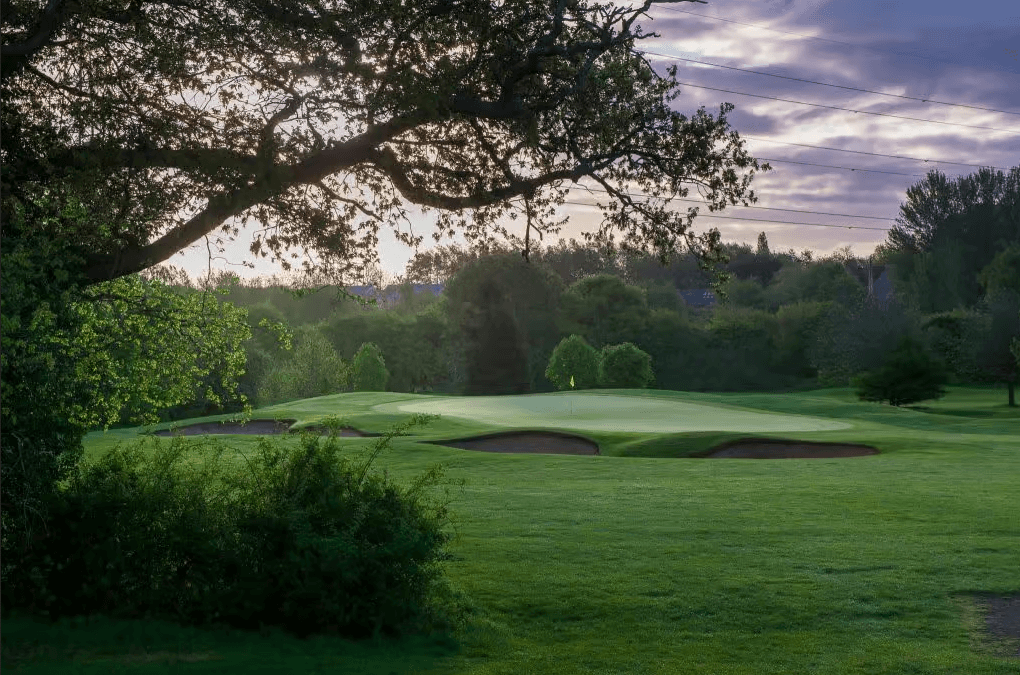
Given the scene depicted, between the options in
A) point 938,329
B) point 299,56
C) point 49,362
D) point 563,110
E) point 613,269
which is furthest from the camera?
point 613,269

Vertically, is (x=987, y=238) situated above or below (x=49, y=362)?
above

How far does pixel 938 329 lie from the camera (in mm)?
55438

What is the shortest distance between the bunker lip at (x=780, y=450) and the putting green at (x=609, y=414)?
2815 mm

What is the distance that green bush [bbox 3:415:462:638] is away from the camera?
960 centimetres

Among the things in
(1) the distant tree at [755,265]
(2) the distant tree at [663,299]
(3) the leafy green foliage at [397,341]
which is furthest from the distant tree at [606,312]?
(1) the distant tree at [755,265]

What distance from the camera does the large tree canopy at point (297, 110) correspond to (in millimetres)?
9906

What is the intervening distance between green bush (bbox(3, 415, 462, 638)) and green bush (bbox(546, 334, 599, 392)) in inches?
1877

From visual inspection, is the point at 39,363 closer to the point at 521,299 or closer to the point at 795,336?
the point at 521,299

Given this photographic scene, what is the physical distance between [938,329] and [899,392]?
10.7 m

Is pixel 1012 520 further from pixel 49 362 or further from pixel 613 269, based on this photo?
pixel 613 269

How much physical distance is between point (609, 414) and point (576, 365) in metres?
23.1

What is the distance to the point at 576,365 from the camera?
57.7 metres

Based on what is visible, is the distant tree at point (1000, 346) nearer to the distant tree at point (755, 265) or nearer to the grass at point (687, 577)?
the grass at point (687, 577)

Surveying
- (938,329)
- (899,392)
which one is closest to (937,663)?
(899,392)
